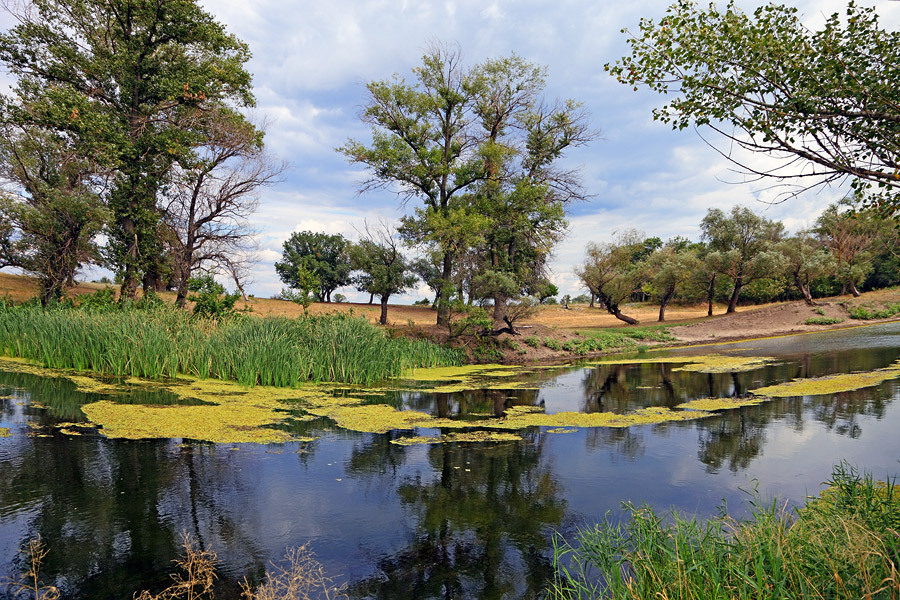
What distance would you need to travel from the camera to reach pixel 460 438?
7.40 m

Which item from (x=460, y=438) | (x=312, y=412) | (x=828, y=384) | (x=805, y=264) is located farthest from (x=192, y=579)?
(x=805, y=264)

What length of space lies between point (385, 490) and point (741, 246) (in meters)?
34.7

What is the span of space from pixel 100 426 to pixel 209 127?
1855 cm

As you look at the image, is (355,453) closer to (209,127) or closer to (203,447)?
(203,447)

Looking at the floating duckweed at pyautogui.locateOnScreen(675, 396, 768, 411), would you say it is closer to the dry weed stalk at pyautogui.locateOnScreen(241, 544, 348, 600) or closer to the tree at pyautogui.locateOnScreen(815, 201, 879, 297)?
the dry weed stalk at pyautogui.locateOnScreen(241, 544, 348, 600)

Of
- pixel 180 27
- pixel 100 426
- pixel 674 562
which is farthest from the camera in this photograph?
pixel 180 27

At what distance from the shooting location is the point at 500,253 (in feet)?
82.2

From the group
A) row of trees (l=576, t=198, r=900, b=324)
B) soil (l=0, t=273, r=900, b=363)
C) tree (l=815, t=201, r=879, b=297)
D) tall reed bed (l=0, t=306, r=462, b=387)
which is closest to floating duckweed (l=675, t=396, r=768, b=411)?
tall reed bed (l=0, t=306, r=462, b=387)

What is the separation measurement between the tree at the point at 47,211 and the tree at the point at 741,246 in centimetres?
3376

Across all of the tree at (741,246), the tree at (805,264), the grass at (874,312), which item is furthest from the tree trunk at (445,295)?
the grass at (874,312)

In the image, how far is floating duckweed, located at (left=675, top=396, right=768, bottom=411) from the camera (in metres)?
9.37

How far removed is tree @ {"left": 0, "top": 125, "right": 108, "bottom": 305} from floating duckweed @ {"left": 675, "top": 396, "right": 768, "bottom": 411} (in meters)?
20.1

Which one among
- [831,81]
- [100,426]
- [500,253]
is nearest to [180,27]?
[500,253]

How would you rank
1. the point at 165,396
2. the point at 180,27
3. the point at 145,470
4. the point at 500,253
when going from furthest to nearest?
the point at 500,253 → the point at 180,27 → the point at 165,396 → the point at 145,470
